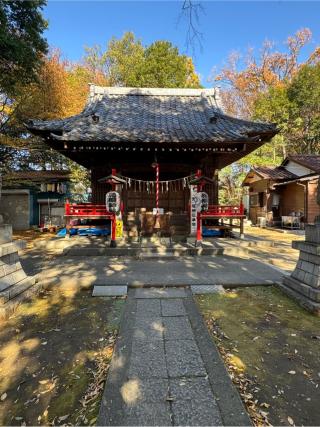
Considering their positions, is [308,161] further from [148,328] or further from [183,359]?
[183,359]

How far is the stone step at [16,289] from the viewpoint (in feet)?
14.2

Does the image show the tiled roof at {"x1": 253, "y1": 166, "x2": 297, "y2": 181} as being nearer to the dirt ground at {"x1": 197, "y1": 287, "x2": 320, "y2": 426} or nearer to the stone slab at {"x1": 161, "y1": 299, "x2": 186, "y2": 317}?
the dirt ground at {"x1": 197, "y1": 287, "x2": 320, "y2": 426}

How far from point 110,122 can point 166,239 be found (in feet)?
18.0

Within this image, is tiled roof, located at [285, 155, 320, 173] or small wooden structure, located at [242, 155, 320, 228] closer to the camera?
small wooden structure, located at [242, 155, 320, 228]

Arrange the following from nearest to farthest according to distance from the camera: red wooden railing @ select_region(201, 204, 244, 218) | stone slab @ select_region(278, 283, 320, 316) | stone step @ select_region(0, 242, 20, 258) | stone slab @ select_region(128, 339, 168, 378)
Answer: stone slab @ select_region(128, 339, 168, 378) < stone slab @ select_region(278, 283, 320, 316) < stone step @ select_region(0, 242, 20, 258) < red wooden railing @ select_region(201, 204, 244, 218)

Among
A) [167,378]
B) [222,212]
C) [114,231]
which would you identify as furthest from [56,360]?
[222,212]

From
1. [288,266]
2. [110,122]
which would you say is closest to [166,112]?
[110,122]

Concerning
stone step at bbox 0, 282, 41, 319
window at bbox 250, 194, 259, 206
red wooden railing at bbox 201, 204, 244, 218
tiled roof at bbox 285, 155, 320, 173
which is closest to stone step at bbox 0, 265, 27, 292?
stone step at bbox 0, 282, 41, 319

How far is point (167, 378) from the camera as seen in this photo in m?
2.66

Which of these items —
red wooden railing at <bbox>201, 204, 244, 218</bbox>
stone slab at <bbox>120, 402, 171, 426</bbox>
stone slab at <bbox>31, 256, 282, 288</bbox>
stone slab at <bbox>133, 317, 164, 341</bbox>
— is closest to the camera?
stone slab at <bbox>120, 402, 171, 426</bbox>

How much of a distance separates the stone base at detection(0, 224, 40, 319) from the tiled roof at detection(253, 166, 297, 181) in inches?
752

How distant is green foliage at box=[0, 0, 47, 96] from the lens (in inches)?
405

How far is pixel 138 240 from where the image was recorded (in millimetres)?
10531

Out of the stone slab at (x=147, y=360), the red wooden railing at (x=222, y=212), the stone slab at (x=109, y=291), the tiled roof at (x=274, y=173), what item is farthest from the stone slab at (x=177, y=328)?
the tiled roof at (x=274, y=173)
